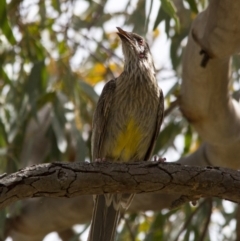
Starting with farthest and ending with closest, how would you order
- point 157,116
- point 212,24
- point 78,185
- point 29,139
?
point 29,139
point 157,116
point 212,24
point 78,185

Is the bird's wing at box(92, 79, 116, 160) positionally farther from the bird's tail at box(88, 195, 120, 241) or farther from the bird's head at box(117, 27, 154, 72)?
the bird's head at box(117, 27, 154, 72)

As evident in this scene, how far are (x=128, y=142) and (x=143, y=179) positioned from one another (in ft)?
3.82

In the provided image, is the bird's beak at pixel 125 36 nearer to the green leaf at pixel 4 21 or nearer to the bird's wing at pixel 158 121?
the bird's wing at pixel 158 121

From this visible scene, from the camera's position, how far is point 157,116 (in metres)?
4.52

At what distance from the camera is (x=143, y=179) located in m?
3.22

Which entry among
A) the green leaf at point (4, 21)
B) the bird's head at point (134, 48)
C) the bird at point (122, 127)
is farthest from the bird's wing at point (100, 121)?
the green leaf at point (4, 21)

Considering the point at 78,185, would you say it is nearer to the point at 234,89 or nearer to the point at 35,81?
the point at 35,81

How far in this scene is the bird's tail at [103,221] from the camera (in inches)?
165

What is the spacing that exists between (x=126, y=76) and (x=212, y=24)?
80cm

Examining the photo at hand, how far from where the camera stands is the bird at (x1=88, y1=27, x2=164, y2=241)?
430 cm

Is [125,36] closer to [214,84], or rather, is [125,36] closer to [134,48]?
[134,48]

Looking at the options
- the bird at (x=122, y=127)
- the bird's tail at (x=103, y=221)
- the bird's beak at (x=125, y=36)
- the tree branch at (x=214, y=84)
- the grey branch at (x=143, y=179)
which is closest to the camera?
the grey branch at (x=143, y=179)

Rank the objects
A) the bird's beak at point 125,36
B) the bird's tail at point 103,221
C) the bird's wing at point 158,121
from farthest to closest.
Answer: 1. the bird's beak at point 125,36
2. the bird's wing at point 158,121
3. the bird's tail at point 103,221

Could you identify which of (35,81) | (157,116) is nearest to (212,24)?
(157,116)
